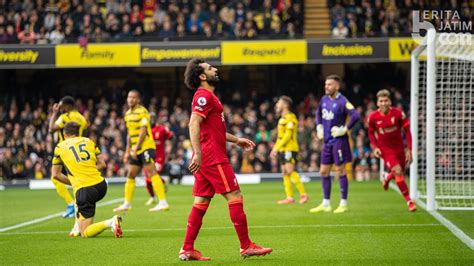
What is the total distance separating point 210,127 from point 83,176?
281 centimetres

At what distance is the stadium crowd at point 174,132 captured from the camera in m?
29.0

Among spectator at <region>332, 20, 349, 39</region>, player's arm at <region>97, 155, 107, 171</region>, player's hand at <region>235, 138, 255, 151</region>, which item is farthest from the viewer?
spectator at <region>332, 20, 349, 39</region>

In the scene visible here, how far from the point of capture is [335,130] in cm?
1462

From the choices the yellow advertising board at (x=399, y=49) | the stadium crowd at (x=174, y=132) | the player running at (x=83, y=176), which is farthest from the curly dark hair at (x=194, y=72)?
the yellow advertising board at (x=399, y=49)

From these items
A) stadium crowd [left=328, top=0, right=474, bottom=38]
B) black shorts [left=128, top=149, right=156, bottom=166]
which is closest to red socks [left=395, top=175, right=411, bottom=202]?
black shorts [left=128, top=149, right=156, bottom=166]

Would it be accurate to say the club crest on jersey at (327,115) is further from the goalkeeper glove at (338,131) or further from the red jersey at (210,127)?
the red jersey at (210,127)

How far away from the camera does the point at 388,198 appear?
1812 centimetres

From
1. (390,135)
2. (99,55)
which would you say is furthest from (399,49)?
(390,135)

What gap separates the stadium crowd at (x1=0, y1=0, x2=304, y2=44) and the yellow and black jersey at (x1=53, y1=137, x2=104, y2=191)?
19.3 meters

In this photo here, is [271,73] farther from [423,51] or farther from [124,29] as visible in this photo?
[423,51]

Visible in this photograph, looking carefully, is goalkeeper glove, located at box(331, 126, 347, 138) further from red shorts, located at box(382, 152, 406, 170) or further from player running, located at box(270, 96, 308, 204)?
player running, located at box(270, 96, 308, 204)

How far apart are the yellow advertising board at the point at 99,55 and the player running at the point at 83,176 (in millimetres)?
19140

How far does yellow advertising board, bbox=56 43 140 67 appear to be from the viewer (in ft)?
98.8

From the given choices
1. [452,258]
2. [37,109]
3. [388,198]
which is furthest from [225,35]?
[452,258]
